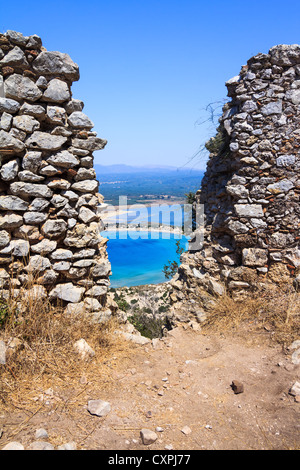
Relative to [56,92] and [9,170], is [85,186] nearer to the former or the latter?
[9,170]

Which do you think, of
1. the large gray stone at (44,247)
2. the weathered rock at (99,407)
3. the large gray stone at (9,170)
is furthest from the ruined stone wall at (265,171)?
the large gray stone at (9,170)

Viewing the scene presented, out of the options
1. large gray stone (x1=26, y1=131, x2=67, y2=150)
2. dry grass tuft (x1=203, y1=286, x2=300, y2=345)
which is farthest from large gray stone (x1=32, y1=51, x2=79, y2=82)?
dry grass tuft (x1=203, y1=286, x2=300, y2=345)

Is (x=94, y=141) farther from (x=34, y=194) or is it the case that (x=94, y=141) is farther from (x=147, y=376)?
(x=147, y=376)

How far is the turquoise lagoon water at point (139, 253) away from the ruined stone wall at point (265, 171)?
26.8m

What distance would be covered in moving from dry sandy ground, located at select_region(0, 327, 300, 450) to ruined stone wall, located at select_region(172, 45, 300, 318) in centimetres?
123

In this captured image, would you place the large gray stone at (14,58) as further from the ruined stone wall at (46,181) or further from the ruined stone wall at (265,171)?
the ruined stone wall at (265,171)

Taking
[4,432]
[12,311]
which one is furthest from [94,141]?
[4,432]

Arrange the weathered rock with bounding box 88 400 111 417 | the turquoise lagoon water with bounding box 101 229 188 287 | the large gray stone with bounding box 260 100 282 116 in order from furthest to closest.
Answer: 1. the turquoise lagoon water with bounding box 101 229 188 287
2. the large gray stone with bounding box 260 100 282 116
3. the weathered rock with bounding box 88 400 111 417

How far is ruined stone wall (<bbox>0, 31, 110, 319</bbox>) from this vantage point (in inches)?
145

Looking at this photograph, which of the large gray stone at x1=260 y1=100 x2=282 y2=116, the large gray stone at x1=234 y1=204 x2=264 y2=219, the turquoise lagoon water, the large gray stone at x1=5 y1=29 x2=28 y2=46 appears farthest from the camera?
the turquoise lagoon water

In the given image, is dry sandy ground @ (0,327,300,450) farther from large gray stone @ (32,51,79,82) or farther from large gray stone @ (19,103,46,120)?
large gray stone @ (32,51,79,82)

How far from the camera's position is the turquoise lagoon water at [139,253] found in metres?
33.9

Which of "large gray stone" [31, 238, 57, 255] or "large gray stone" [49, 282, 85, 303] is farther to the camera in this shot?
"large gray stone" [49, 282, 85, 303]
